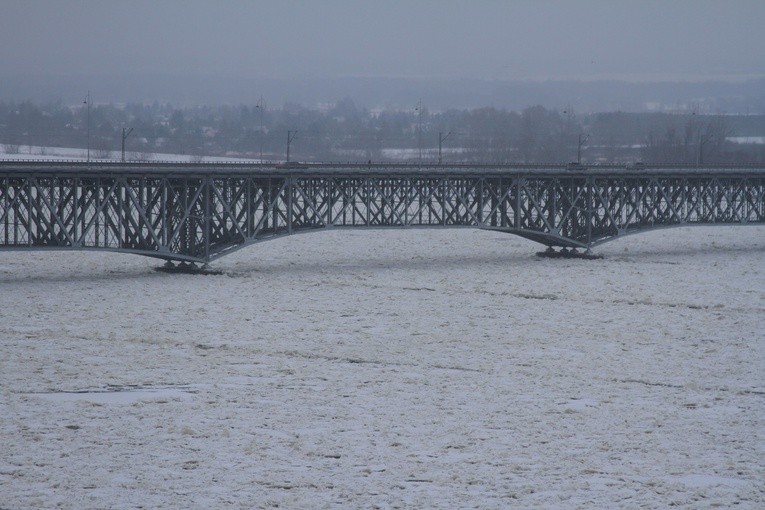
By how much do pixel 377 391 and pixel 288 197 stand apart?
3394cm

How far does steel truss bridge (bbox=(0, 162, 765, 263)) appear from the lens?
2425 inches

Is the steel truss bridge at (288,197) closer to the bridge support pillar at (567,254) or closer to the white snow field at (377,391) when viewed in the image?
the bridge support pillar at (567,254)

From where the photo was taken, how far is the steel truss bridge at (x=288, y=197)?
6159 cm

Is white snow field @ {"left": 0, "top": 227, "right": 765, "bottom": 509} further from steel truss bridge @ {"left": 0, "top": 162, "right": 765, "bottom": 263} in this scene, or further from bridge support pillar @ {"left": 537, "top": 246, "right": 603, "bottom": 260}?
bridge support pillar @ {"left": 537, "top": 246, "right": 603, "bottom": 260}

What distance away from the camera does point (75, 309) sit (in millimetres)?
52656

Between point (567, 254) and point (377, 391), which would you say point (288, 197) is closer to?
point (567, 254)

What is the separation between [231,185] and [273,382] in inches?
1293

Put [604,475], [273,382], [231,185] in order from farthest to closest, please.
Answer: [231,185], [273,382], [604,475]

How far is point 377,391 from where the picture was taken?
36.7m

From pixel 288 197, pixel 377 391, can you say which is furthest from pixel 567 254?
pixel 377 391

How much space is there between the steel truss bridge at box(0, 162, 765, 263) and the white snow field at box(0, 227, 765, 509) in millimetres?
2648

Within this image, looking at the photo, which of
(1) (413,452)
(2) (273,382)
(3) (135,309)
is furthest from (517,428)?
(3) (135,309)

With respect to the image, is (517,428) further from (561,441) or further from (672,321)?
(672,321)

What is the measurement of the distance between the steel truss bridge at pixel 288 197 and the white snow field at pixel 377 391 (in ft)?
8.69
